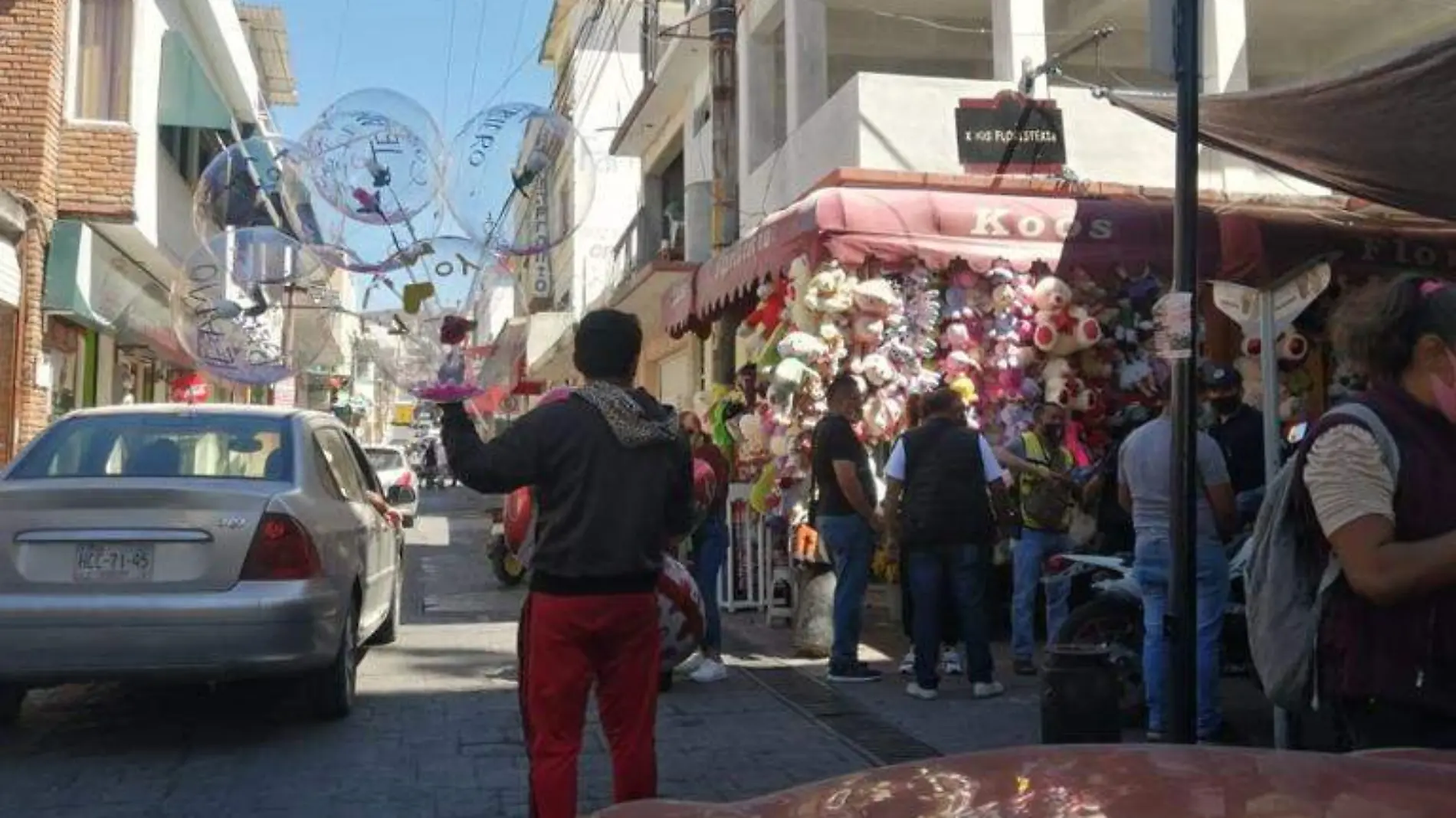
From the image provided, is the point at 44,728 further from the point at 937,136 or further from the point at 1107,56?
the point at 1107,56

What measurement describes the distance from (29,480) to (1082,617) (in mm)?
4979

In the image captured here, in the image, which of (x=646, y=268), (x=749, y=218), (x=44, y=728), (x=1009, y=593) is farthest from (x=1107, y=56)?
(x=44, y=728)

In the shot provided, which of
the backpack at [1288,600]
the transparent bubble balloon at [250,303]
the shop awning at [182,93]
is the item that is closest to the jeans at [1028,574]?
the backpack at [1288,600]

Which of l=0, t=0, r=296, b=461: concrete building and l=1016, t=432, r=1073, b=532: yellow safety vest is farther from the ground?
l=0, t=0, r=296, b=461: concrete building

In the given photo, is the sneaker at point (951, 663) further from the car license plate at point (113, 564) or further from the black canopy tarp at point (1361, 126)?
the car license plate at point (113, 564)

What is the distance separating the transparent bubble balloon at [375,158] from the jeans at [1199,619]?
5.14 meters

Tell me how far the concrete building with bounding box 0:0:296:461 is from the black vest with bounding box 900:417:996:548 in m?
9.63

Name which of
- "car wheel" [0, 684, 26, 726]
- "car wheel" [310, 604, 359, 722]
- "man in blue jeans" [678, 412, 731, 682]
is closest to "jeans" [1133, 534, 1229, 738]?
"man in blue jeans" [678, 412, 731, 682]

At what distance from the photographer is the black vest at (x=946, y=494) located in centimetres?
696

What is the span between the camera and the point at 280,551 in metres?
5.69

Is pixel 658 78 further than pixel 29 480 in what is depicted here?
Yes

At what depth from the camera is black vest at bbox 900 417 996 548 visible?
6.96m

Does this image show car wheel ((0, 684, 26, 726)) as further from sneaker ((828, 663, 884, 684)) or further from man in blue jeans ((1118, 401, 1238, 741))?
man in blue jeans ((1118, 401, 1238, 741))

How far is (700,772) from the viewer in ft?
18.0
